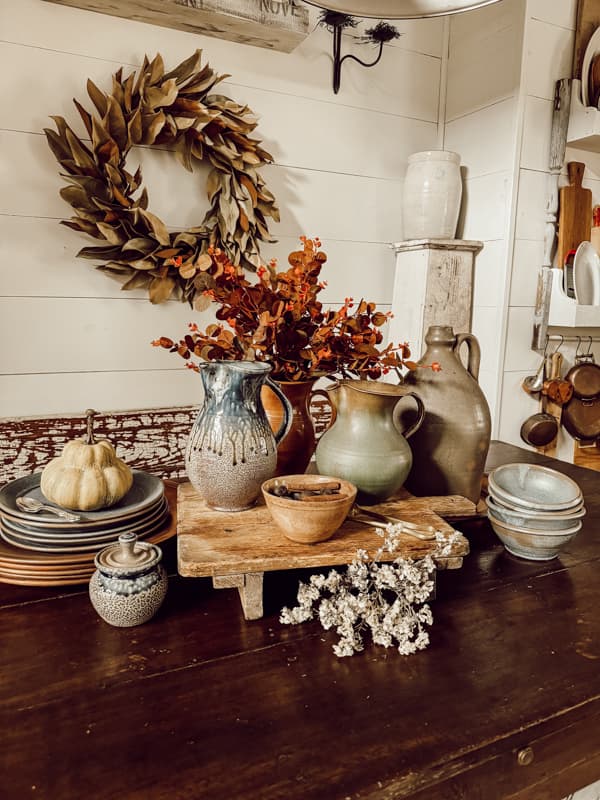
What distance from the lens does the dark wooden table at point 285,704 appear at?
0.53m

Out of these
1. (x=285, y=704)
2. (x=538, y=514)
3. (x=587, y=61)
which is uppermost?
(x=587, y=61)

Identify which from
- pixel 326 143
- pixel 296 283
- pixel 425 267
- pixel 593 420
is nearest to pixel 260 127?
pixel 326 143

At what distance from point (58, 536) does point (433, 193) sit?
6.07ft

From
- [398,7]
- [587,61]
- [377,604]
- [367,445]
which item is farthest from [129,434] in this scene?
[587,61]

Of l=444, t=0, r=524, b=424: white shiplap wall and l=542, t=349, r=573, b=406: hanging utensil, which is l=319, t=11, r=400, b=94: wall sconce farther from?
l=542, t=349, r=573, b=406: hanging utensil

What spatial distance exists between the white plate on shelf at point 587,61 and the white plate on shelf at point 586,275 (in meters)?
0.51

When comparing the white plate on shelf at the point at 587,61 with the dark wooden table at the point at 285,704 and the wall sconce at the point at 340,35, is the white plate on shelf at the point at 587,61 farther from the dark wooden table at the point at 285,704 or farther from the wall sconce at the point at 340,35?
the dark wooden table at the point at 285,704

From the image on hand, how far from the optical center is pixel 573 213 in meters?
2.15

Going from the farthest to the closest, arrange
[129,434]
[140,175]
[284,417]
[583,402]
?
[583,402]
[140,175]
[129,434]
[284,417]

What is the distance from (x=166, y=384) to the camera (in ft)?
7.05

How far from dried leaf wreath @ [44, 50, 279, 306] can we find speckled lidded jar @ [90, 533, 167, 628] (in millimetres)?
1105

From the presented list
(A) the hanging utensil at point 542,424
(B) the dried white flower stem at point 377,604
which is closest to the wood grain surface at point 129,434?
(B) the dried white flower stem at point 377,604

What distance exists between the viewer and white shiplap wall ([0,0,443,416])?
6.09ft

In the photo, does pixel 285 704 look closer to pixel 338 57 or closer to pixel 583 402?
pixel 583 402
